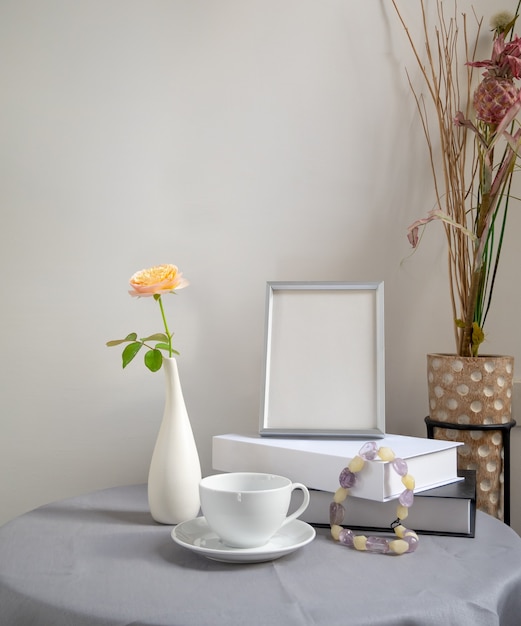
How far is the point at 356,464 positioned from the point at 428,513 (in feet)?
0.39

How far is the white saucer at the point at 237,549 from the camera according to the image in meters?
0.74

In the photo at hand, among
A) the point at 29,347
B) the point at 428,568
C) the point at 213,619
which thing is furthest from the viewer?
the point at 29,347

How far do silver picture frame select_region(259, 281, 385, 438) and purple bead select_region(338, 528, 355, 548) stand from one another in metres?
0.20

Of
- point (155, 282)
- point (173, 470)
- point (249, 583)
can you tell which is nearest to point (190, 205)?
point (155, 282)

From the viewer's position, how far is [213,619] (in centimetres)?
63

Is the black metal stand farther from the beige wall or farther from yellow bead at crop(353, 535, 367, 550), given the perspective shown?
yellow bead at crop(353, 535, 367, 550)

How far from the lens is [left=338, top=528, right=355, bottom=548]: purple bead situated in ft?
2.71

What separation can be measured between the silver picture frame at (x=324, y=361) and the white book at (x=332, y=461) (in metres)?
0.04

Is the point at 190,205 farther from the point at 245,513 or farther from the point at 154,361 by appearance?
the point at 245,513

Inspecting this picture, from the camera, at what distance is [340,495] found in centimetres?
85

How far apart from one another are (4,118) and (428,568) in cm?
104

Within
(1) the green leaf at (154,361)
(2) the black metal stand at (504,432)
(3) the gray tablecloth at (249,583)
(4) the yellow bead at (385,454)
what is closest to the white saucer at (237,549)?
(3) the gray tablecloth at (249,583)

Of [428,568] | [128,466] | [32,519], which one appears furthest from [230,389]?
[428,568]

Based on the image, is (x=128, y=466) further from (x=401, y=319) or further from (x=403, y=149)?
(x=403, y=149)
